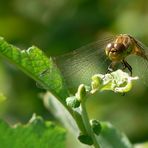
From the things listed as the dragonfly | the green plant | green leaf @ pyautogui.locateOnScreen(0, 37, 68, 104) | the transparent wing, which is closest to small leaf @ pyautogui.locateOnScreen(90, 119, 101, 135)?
the green plant

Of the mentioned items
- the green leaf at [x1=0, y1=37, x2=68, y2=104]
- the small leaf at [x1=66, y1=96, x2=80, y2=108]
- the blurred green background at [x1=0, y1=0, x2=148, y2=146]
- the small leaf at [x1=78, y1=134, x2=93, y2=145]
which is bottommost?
the small leaf at [x1=78, y1=134, x2=93, y2=145]

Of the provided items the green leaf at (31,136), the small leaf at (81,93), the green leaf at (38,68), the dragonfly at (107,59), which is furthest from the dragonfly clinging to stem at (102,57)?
the small leaf at (81,93)

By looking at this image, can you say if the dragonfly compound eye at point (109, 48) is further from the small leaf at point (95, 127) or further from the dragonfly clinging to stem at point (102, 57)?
the small leaf at point (95, 127)

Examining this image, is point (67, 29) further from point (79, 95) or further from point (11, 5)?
point (79, 95)

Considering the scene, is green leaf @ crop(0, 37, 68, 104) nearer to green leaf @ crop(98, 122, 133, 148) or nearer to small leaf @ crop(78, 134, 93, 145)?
small leaf @ crop(78, 134, 93, 145)

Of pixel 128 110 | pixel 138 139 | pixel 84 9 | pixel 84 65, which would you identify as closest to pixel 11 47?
pixel 84 65

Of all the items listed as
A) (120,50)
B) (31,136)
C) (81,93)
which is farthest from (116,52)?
(81,93)
